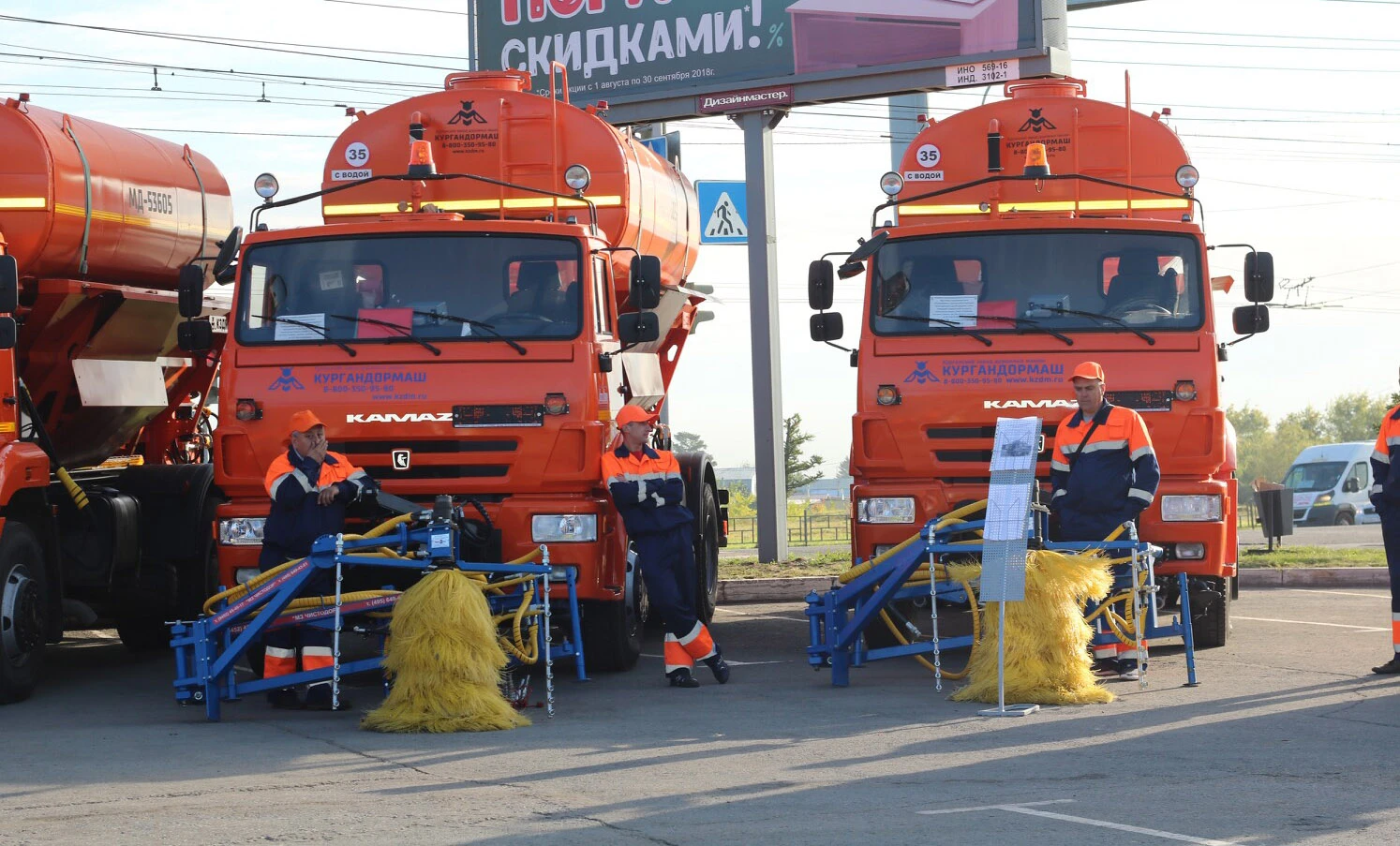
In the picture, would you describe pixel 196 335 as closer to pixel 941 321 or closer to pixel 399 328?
pixel 399 328

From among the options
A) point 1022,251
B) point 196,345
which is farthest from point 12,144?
point 1022,251

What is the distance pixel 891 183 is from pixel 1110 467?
9.93 feet

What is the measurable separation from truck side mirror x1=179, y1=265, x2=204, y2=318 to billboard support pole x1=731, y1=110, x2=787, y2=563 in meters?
8.48

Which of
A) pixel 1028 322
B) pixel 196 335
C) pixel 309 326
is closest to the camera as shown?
pixel 309 326

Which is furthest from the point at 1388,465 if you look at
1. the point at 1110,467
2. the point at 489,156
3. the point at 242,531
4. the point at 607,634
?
the point at 242,531

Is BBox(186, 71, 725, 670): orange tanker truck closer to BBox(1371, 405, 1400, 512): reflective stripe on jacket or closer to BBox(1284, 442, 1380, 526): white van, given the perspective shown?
BBox(1371, 405, 1400, 512): reflective stripe on jacket

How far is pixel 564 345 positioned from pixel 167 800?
4177mm

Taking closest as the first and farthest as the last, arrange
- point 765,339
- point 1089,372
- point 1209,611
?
point 1089,372 < point 1209,611 < point 765,339

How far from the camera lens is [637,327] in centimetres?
1125

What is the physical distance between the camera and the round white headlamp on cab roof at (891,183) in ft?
41.3

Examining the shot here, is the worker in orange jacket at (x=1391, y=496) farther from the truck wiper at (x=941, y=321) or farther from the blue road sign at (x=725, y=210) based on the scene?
the blue road sign at (x=725, y=210)

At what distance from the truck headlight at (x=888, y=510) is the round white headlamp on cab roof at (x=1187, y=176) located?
3.22 m

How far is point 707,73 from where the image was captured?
19.1 metres

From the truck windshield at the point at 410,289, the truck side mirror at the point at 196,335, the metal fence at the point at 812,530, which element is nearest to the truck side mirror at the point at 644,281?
the truck windshield at the point at 410,289
